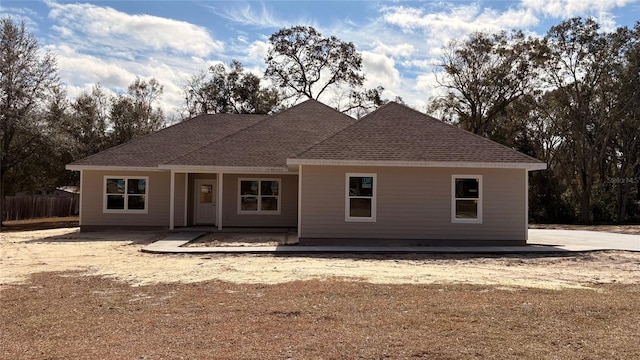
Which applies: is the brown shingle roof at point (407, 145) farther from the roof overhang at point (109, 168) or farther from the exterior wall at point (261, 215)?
the roof overhang at point (109, 168)

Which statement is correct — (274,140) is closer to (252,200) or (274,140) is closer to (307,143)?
(307,143)

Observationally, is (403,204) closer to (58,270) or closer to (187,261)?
(187,261)

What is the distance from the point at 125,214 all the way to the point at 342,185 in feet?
31.5

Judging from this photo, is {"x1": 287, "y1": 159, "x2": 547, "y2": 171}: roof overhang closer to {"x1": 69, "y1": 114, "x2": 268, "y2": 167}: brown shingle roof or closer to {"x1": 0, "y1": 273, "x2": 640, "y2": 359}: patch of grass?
{"x1": 0, "y1": 273, "x2": 640, "y2": 359}: patch of grass

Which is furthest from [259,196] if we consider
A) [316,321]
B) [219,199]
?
[316,321]

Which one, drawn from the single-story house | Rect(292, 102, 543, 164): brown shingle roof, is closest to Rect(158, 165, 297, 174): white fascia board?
the single-story house

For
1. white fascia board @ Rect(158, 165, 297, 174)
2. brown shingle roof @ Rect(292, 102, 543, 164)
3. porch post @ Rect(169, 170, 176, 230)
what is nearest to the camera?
brown shingle roof @ Rect(292, 102, 543, 164)

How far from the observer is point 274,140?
2069cm

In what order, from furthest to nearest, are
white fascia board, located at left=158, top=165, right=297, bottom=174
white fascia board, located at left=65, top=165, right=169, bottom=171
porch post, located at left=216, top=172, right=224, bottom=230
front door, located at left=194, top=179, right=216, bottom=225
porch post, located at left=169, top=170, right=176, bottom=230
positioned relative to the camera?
front door, located at left=194, top=179, right=216, bottom=225 → white fascia board, located at left=65, top=165, right=169, bottom=171 → porch post, located at left=216, top=172, right=224, bottom=230 → porch post, located at left=169, top=170, right=176, bottom=230 → white fascia board, located at left=158, top=165, right=297, bottom=174

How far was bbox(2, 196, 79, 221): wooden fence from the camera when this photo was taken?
28.7 meters

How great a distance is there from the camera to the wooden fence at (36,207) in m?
28.7

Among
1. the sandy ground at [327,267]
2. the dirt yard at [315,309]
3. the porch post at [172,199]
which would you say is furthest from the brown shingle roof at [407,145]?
the porch post at [172,199]

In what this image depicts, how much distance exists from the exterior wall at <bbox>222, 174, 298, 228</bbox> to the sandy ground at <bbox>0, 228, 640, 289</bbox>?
16.6 feet

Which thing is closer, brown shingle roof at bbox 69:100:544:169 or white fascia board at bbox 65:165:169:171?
brown shingle roof at bbox 69:100:544:169
